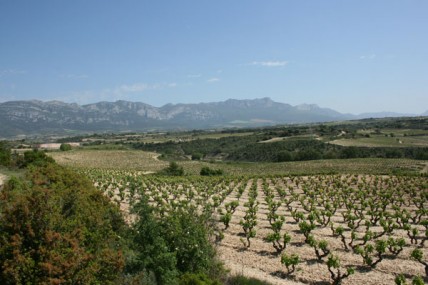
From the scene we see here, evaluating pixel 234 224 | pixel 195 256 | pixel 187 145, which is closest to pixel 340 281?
pixel 195 256

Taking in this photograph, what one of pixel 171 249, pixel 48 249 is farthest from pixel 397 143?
pixel 48 249

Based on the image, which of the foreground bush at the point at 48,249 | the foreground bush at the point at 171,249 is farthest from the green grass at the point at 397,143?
the foreground bush at the point at 48,249

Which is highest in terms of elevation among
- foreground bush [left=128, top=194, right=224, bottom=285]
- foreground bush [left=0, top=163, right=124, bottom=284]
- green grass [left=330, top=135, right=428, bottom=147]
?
foreground bush [left=0, top=163, right=124, bottom=284]

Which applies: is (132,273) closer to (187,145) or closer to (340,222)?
(340,222)

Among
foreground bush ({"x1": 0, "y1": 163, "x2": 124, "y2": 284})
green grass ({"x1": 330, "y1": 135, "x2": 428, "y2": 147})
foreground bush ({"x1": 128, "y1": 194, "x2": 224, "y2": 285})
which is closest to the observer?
foreground bush ({"x1": 0, "y1": 163, "x2": 124, "y2": 284})

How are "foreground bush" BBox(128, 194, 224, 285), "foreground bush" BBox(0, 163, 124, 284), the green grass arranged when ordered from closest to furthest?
"foreground bush" BBox(0, 163, 124, 284) < "foreground bush" BBox(128, 194, 224, 285) < the green grass

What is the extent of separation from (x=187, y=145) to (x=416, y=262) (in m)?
128

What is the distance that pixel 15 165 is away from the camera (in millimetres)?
51656

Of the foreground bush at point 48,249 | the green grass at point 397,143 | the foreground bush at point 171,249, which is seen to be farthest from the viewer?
the green grass at point 397,143

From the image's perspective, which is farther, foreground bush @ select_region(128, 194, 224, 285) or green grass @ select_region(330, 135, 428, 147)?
green grass @ select_region(330, 135, 428, 147)

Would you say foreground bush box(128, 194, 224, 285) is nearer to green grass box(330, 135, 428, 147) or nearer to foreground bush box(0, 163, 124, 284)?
A: foreground bush box(0, 163, 124, 284)

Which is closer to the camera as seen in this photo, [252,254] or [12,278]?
[12,278]

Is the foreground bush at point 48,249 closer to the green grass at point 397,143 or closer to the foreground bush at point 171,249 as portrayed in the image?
the foreground bush at point 171,249

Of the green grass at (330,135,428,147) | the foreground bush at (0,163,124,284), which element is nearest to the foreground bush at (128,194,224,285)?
the foreground bush at (0,163,124,284)
